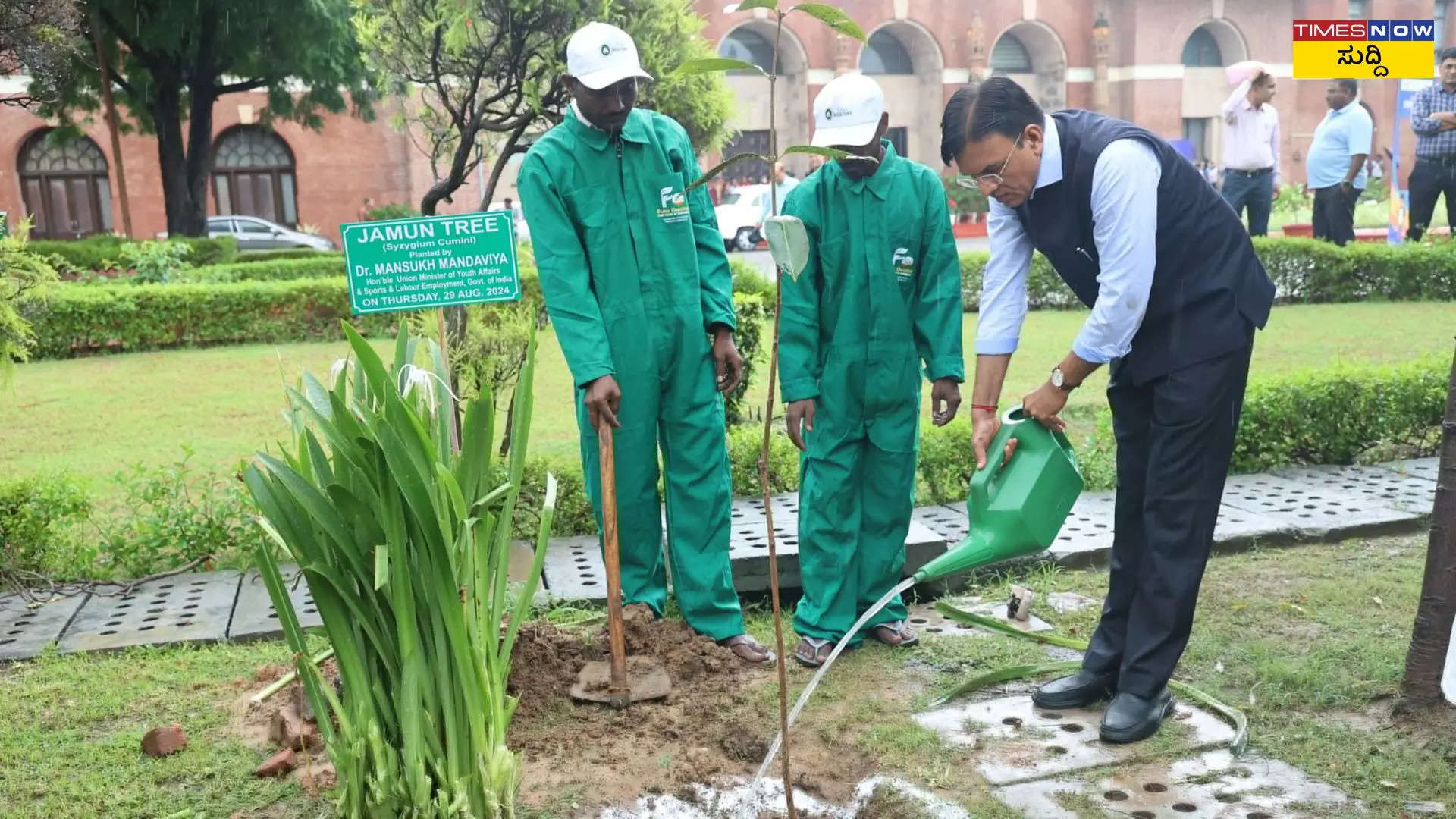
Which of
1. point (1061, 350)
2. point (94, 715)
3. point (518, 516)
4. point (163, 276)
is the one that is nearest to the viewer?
point (94, 715)

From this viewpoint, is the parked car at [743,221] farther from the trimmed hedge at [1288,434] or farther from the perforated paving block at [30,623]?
the perforated paving block at [30,623]

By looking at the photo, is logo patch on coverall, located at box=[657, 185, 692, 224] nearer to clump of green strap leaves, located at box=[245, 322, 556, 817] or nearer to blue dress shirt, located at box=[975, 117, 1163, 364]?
clump of green strap leaves, located at box=[245, 322, 556, 817]

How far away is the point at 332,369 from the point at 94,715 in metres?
1.45

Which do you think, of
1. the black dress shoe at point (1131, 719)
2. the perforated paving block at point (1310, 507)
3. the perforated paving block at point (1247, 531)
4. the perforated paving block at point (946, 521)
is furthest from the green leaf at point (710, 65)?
the perforated paving block at point (1310, 507)

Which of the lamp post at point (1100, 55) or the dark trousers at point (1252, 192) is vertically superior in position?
the lamp post at point (1100, 55)

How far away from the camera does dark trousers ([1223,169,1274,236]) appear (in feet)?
35.8

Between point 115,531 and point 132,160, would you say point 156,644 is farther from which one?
point 132,160

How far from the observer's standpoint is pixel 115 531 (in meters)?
5.01

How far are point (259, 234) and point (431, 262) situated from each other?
21652 mm

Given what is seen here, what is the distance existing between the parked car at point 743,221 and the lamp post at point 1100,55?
13094mm

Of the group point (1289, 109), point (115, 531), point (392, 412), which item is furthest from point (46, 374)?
point (1289, 109)

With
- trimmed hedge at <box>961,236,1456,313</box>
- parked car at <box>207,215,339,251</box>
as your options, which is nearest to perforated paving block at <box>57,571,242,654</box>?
trimmed hedge at <box>961,236,1456,313</box>

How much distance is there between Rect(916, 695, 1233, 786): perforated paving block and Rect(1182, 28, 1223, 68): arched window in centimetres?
3499

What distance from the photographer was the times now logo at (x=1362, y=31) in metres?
8.05
